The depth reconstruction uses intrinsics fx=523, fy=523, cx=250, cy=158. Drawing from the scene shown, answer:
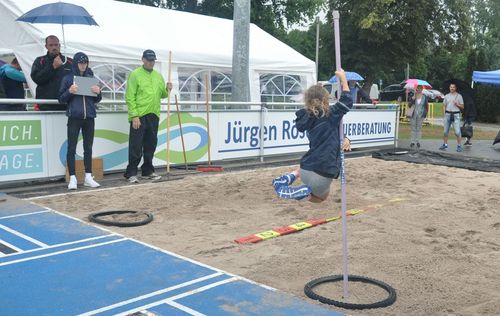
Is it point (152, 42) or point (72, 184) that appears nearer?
point (72, 184)

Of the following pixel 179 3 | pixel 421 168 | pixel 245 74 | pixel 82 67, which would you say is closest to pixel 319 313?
pixel 82 67

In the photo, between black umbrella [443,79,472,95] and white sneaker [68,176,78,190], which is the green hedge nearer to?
black umbrella [443,79,472,95]

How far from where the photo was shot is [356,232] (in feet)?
20.7

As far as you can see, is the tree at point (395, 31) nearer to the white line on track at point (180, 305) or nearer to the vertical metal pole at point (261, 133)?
the vertical metal pole at point (261, 133)

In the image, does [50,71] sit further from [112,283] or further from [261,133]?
[112,283]

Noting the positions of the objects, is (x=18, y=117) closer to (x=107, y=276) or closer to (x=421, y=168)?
(x=107, y=276)

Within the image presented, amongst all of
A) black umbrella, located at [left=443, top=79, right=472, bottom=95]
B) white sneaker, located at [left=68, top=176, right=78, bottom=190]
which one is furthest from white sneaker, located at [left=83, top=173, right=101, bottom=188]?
black umbrella, located at [left=443, top=79, right=472, bottom=95]

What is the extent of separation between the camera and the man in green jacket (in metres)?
9.20

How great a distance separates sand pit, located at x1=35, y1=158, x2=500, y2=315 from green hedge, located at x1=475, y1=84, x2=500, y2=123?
918 inches

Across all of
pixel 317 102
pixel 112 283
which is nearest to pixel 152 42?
pixel 317 102

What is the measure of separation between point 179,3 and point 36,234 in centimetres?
3741

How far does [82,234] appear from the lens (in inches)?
236

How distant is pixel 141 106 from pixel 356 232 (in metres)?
4.73

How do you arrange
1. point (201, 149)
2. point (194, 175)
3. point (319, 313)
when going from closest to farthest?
point (319, 313) → point (194, 175) → point (201, 149)
